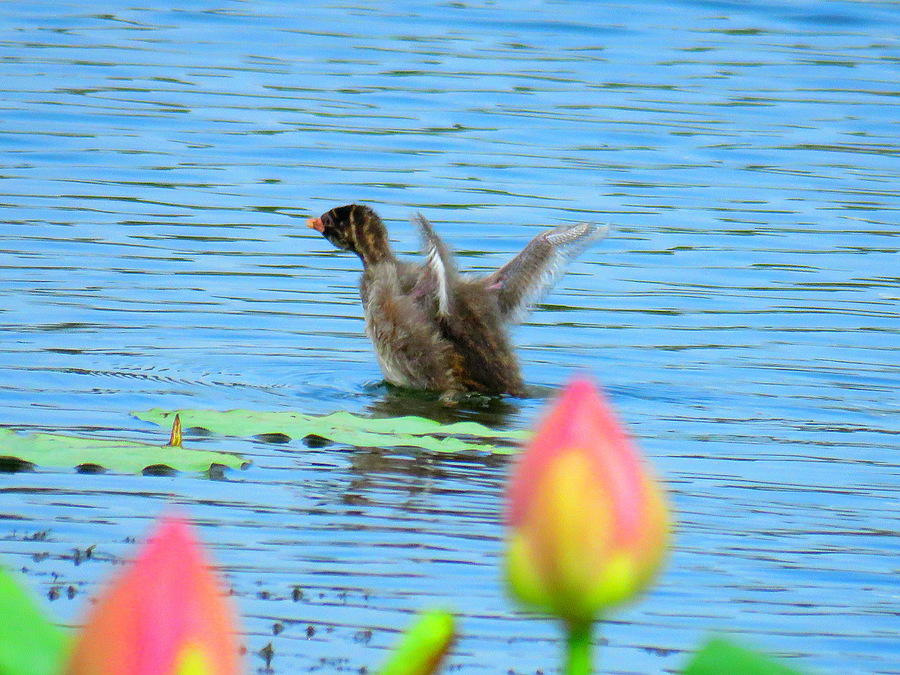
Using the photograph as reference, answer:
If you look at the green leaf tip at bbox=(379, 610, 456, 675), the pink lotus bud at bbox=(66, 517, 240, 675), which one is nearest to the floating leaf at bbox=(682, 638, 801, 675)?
the green leaf tip at bbox=(379, 610, 456, 675)

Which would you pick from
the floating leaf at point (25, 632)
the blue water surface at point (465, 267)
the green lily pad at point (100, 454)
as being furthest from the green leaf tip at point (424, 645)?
the green lily pad at point (100, 454)

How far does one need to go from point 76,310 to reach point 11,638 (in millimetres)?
7715

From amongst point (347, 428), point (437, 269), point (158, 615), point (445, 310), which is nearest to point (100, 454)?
point (347, 428)

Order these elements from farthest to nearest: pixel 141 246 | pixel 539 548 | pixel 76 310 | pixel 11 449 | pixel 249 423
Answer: pixel 141 246 → pixel 76 310 → pixel 249 423 → pixel 11 449 → pixel 539 548

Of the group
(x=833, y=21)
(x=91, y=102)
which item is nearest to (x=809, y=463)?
(x=91, y=102)

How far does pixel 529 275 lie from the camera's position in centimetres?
811

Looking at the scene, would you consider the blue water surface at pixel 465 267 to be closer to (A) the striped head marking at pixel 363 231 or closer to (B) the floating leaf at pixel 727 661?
(A) the striped head marking at pixel 363 231

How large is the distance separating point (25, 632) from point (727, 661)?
0.61m

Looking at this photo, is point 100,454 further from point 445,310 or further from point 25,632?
point 25,632

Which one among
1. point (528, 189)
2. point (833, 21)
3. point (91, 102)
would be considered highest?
point (833, 21)

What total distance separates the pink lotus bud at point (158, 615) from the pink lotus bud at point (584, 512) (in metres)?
0.29

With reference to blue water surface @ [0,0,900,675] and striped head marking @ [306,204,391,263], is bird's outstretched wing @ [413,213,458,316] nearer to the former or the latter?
striped head marking @ [306,204,391,263]

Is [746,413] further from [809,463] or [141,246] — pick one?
[141,246]

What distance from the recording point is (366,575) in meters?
4.62
